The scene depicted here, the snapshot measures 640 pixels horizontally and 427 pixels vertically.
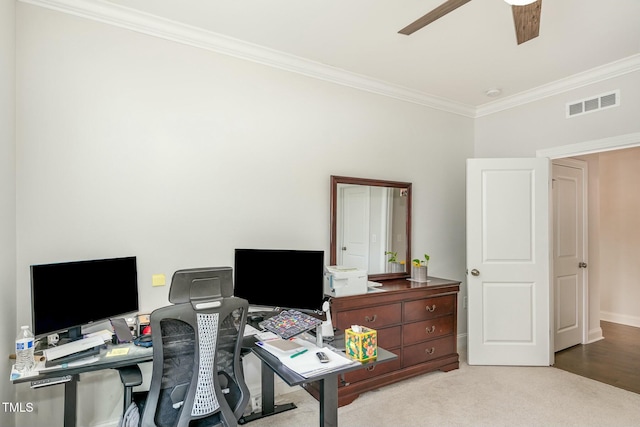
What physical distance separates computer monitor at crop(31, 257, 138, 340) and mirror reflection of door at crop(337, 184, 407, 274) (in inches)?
70.3

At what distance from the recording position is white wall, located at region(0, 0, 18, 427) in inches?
74.6

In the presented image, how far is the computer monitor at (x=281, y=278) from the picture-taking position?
2.53m

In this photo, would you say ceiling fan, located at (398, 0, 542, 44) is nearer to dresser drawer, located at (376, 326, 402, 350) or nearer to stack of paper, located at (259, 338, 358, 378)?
stack of paper, located at (259, 338, 358, 378)

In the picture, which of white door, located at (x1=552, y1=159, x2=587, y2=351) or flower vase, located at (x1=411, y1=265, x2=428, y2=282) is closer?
flower vase, located at (x1=411, y1=265, x2=428, y2=282)

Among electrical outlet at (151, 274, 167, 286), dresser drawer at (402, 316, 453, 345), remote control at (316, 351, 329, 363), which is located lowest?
dresser drawer at (402, 316, 453, 345)

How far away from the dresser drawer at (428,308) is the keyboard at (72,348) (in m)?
2.38

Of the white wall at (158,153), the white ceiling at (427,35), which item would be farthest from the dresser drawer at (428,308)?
the white ceiling at (427,35)

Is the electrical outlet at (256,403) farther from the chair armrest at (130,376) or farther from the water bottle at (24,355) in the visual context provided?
the water bottle at (24,355)

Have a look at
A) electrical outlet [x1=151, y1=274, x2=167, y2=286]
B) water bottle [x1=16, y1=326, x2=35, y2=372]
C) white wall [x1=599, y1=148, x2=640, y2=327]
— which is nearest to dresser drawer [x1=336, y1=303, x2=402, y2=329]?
electrical outlet [x1=151, y1=274, x2=167, y2=286]

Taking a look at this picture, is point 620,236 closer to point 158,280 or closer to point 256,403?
point 256,403

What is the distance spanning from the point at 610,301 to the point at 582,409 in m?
3.34

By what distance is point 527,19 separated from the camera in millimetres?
1864

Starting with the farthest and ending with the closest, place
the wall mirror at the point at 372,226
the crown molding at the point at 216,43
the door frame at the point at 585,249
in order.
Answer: the door frame at the point at 585,249, the wall mirror at the point at 372,226, the crown molding at the point at 216,43

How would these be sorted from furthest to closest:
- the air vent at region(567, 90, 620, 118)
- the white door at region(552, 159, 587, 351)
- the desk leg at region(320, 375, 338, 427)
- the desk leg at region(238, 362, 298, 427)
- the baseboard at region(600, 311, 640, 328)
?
the baseboard at region(600, 311, 640, 328)
the white door at region(552, 159, 587, 351)
the air vent at region(567, 90, 620, 118)
the desk leg at region(238, 362, 298, 427)
the desk leg at region(320, 375, 338, 427)
